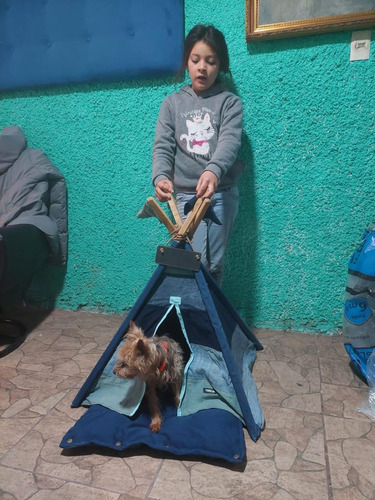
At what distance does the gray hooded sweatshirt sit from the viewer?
174 cm

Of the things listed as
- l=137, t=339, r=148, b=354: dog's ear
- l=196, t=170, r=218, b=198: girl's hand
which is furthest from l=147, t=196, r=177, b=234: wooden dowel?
l=137, t=339, r=148, b=354: dog's ear

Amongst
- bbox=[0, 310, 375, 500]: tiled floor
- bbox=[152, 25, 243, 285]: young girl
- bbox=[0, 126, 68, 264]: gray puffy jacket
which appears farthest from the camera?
bbox=[0, 126, 68, 264]: gray puffy jacket

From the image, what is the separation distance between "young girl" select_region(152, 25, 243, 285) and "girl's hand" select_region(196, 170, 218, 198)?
164mm

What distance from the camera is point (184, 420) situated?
4.61 ft

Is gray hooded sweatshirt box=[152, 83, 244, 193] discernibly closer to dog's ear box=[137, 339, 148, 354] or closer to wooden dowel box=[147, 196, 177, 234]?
wooden dowel box=[147, 196, 177, 234]

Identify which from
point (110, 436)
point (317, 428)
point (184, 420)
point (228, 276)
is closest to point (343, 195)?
point (228, 276)

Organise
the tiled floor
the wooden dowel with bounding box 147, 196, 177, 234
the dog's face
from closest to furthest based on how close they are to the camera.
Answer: the tiled floor → the dog's face → the wooden dowel with bounding box 147, 196, 177, 234

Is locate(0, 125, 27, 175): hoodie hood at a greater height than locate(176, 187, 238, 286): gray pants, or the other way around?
locate(0, 125, 27, 175): hoodie hood

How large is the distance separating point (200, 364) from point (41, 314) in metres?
1.43

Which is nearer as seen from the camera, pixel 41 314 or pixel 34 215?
pixel 34 215

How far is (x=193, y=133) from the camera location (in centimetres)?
179

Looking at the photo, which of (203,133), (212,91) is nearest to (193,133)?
(203,133)

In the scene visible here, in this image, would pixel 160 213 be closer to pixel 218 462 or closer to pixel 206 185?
pixel 206 185

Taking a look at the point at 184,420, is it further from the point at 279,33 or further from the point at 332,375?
the point at 279,33
